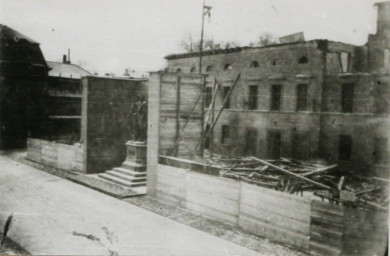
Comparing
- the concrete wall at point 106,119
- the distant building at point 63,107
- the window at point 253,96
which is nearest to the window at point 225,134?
the window at point 253,96

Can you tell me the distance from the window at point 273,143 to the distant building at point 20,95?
17.4 metres

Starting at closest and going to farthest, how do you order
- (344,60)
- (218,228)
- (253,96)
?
(218,228), (344,60), (253,96)

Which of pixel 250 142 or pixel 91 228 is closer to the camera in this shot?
pixel 91 228

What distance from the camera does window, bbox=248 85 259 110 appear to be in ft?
100

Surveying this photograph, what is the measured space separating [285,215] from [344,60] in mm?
20043

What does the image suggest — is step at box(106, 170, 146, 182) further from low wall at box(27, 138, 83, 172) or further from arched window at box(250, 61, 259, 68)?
arched window at box(250, 61, 259, 68)

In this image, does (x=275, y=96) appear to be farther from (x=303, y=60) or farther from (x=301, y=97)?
(x=303, y=60)

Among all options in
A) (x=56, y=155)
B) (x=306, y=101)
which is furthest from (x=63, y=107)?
(x=306, y=101)

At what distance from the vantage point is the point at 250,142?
30281 millimetres

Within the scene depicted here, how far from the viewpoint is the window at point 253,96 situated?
30531 mm

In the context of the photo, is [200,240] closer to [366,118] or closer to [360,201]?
[360,201]

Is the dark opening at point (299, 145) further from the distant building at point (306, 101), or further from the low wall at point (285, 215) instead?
the low wall at point (285, 215)

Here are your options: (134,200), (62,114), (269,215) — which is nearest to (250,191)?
(269,215)

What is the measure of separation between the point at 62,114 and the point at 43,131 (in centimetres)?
389
